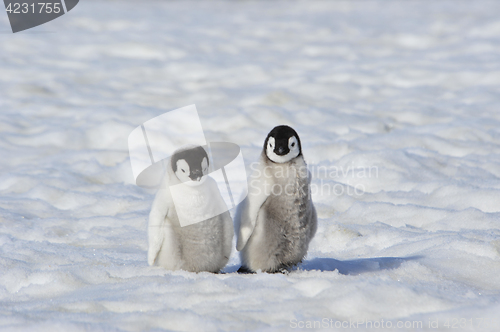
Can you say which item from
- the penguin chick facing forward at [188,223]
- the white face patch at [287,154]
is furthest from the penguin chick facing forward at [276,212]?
the penguin chick facing forward at [188,223]

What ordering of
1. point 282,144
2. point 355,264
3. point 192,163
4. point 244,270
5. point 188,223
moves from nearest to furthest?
point 192,163 → point 188,223 → point 282,144 → point 244,270 → point 355,264

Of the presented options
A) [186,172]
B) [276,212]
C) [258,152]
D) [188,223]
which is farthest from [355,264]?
[258,152]

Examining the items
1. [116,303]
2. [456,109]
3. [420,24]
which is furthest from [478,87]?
[116,303]

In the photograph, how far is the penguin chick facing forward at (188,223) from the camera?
248 cm

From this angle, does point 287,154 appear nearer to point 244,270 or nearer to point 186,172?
point 186,172

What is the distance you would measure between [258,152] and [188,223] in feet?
10.3

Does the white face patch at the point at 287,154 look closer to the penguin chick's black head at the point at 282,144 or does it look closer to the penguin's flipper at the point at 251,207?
the penguin chick's black head at the point at 282,144

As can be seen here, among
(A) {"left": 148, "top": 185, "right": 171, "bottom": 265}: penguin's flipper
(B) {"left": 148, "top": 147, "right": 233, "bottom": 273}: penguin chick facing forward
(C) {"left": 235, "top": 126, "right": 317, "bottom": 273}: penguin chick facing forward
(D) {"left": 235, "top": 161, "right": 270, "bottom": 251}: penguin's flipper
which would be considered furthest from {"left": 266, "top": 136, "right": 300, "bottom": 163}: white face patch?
(A) {"left": 148, "top": 185, "right": 171, "bottom": 265}: penguin's flipper

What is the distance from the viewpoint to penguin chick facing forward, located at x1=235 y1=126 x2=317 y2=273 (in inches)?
104

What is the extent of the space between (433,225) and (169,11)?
11.2 metres

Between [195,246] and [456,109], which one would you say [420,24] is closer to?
[456,109]

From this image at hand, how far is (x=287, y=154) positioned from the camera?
2666mm

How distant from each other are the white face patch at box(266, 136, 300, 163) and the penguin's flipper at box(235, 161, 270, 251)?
12 cm

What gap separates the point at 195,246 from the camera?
2.54 metres
